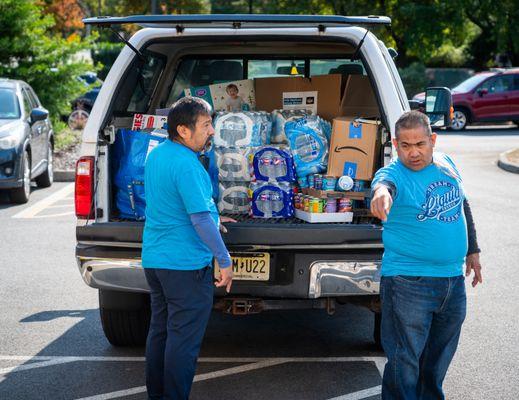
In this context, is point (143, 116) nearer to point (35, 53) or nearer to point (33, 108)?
point (33, 108)

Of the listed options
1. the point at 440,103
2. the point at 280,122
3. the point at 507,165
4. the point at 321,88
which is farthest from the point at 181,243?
the point at 507,165

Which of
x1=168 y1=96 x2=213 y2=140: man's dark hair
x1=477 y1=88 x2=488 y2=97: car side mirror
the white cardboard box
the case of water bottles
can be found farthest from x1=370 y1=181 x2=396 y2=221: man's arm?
x1=477 y1=88 x2=488 y2=97: car side mirror

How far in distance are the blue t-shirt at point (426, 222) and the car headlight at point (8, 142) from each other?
879cm

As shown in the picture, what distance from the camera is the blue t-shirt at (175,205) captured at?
4461 mm

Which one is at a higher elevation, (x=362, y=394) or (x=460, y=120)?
(x=362, y=394)

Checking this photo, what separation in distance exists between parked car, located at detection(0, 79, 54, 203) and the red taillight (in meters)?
6.89

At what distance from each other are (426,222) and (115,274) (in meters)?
1.99

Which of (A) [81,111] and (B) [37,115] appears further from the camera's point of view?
(A) [81,111]

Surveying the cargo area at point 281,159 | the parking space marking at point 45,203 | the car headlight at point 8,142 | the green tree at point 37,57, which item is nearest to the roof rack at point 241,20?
the cargo area at point 281,159

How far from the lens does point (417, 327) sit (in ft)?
13.9

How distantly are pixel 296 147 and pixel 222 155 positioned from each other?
47cm

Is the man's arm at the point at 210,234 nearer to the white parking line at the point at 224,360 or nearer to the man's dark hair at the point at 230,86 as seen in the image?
the white parking line at the point at 224,360

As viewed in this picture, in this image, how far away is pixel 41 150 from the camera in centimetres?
1393

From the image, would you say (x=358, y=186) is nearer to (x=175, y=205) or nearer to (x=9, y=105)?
(x=175, y=205)
